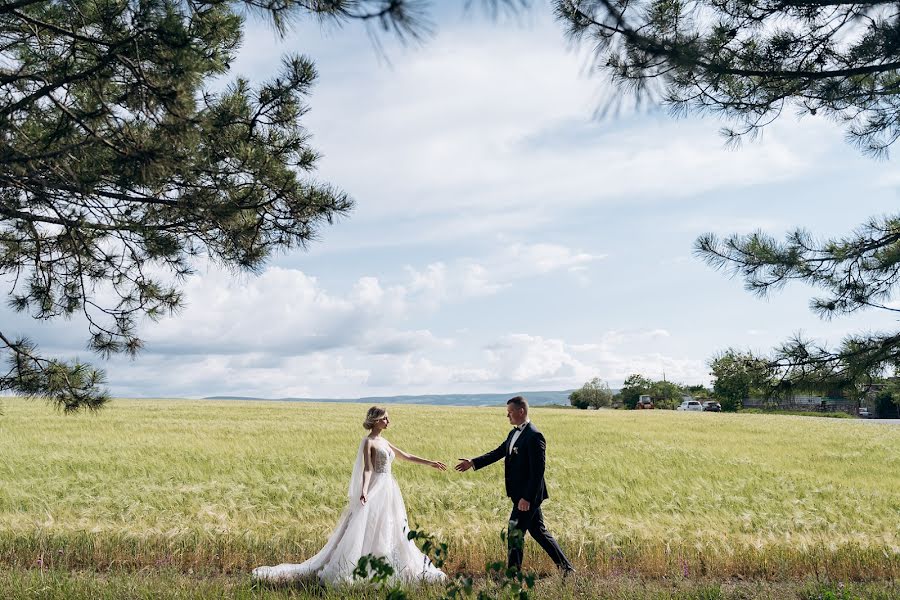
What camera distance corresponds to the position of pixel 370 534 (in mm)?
6672

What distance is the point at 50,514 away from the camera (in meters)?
8.82

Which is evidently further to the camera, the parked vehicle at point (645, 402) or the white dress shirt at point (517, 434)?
the parked vehicle at point (645, 402)

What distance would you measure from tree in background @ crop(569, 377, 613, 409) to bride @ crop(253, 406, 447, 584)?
78094 millimetres

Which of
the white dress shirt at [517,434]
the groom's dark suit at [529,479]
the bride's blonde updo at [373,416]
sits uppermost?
the bride's blonde updo at [373,416]

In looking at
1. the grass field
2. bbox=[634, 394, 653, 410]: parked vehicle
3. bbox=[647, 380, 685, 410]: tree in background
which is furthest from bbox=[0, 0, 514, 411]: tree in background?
bbox=[647, 380, 685, 410]: tree in background

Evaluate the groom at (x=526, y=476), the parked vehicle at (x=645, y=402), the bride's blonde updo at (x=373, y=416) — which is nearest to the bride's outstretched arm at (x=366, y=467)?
the bride's blonde updo at (x=373, y=416)

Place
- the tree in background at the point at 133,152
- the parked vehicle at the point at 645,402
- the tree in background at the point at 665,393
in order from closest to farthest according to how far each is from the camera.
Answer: the tree in background at the point at 133,152 → the parked vehicle at the point at 645,402 → the tree in background at the point at 665,393

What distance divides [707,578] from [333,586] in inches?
145

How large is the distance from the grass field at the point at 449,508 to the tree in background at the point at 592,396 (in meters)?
65.2

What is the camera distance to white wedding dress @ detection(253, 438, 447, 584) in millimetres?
6539

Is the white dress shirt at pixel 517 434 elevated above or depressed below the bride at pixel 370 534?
above

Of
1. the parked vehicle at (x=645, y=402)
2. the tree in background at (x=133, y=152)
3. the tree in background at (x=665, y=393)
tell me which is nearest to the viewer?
the tree in background at (x=133, y=152)

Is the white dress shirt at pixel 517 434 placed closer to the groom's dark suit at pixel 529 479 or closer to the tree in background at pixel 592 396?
the groom's dark suit at pixel 529 479

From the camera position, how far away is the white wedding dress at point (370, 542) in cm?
654
